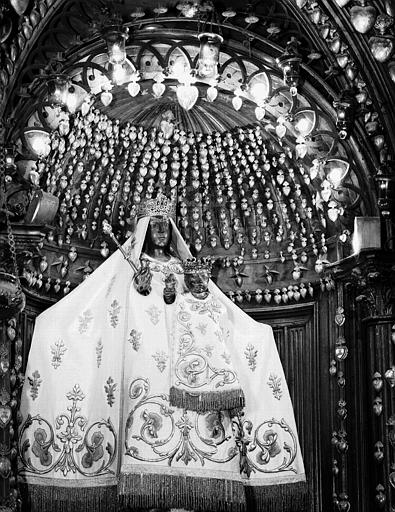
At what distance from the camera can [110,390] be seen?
27.2 ft

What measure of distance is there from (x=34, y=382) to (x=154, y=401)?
0.77 meters

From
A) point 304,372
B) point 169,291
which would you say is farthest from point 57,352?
point 304,372

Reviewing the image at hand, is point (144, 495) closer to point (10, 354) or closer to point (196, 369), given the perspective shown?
point (196, 369)

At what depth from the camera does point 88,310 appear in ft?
28.0

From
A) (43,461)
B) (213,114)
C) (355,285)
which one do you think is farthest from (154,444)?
(213,114)

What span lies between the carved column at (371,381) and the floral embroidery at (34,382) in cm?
203

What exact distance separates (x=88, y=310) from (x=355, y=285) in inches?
69.7

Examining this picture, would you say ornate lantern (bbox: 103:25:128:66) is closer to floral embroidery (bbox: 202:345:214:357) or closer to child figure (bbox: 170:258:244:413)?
child figure (bbox: 170:258:244:413)

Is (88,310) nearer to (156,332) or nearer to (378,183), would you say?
(156,332)

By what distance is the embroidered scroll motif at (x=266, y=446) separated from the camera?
8430 mm

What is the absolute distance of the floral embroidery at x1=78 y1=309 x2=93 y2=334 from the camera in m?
8.48

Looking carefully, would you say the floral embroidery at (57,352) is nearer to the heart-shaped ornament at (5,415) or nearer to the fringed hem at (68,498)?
the heart-shaped ornament at (5,415)

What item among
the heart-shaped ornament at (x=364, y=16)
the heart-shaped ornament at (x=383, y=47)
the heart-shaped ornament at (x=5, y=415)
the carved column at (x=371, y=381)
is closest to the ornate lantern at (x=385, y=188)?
the carved column at (x=371, y=381)

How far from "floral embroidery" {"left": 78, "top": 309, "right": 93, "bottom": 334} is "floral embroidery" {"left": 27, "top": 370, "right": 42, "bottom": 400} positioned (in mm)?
398
